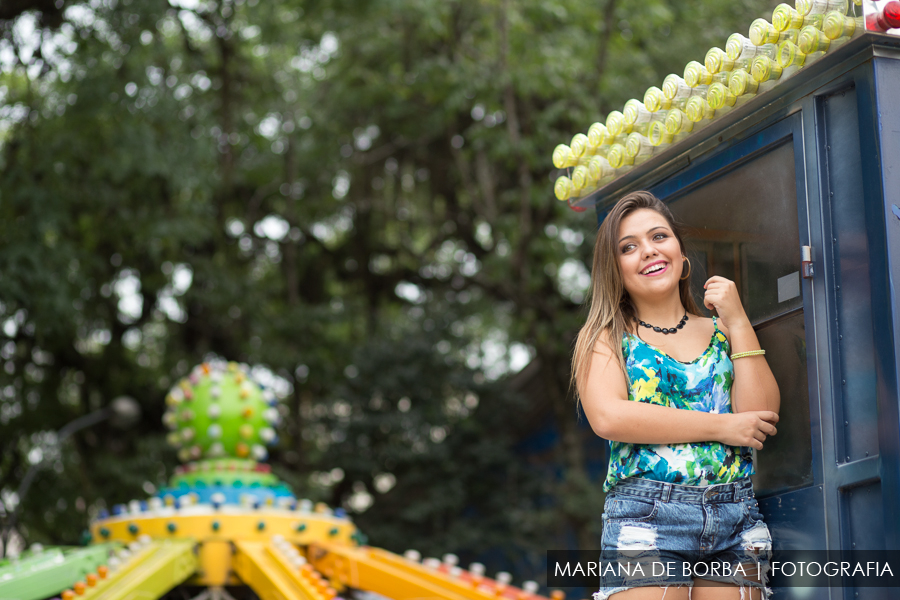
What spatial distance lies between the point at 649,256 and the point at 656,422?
0.59 meters

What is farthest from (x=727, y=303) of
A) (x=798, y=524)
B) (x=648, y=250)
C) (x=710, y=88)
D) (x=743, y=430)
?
(x=710, y=88)

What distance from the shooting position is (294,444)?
1289 centimetres

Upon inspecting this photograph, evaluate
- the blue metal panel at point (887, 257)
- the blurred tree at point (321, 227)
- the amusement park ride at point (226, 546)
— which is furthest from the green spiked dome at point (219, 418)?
the blue metal panel at point (887, 257)

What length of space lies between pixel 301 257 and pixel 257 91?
270 centimetres

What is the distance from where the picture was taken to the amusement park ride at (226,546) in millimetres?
5734

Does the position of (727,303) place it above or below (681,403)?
above

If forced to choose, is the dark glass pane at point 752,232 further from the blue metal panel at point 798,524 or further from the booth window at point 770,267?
the blue metal panel at point 798,524

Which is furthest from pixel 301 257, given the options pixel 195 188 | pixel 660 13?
pixel 660 13

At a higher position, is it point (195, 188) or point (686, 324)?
point (195, 188)

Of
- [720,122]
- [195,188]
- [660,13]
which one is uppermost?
[660,13]

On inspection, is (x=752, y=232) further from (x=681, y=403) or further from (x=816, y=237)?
(x=681, y=403)

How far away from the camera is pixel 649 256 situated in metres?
2.93

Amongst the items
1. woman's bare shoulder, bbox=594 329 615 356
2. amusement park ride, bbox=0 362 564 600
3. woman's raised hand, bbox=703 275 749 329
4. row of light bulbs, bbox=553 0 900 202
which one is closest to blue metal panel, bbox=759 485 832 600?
woman's raised hand, bbox=703 275 749 329

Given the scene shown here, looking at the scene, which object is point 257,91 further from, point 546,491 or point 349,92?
point 546,491
